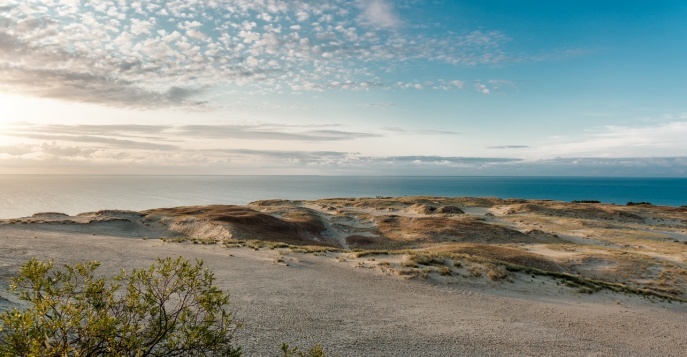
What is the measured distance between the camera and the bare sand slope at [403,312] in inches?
616

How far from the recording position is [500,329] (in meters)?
18.0

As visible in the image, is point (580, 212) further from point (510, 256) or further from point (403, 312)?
point (403, 312)

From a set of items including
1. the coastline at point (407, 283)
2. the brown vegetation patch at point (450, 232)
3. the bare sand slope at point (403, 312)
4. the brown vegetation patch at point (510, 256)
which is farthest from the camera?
the brown vegetation patch at point (450, 232)

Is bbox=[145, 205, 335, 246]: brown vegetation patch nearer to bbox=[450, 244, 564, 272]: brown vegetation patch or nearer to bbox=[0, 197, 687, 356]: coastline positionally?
bbox=[0, 197, 687, 356]: coastline

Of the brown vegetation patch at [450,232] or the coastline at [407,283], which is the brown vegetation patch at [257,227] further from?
the brown vegetation patch at [450,232]

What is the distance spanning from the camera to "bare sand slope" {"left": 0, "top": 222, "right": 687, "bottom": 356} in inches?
616

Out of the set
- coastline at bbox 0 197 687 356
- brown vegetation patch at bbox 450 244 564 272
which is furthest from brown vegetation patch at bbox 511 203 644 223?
brown vegetation patch at bbox 450 244 564 272

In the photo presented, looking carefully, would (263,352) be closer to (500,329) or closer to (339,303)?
(339,303)

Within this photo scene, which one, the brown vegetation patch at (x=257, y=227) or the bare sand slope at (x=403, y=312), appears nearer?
the bare sand slope at (x=403, y=312)

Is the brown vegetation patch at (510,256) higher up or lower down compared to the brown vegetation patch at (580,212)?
lower down

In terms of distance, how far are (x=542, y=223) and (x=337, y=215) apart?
38.1 m

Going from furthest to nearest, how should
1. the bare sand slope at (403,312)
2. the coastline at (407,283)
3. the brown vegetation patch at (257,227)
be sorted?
the brown vegetation patch at (257,227) < the coastline at (407,283) < the bare sand slope at (403,312)

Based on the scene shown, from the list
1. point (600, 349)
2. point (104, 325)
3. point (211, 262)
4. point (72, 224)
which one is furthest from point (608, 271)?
point (72, 224)

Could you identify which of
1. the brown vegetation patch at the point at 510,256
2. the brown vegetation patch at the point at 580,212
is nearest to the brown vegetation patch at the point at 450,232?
the brown vegetation patch at the point at 510,256
